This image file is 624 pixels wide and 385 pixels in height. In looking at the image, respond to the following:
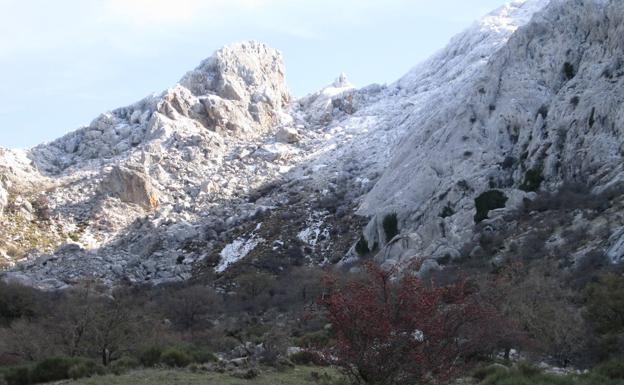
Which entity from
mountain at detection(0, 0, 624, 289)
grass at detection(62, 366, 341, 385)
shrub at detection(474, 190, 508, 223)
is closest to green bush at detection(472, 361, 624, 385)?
grass at detection(62, 366, 341, 385)

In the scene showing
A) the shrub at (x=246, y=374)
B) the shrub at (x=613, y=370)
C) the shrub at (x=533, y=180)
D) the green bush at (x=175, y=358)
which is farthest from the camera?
the shrub at (x=533, y=180)

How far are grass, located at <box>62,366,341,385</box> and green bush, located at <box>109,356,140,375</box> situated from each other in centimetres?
36

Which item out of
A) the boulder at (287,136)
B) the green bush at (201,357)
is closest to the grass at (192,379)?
the green bush at (201,357)

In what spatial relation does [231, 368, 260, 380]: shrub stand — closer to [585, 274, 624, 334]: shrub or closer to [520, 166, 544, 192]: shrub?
[585, 274, 624, 334]: shrub

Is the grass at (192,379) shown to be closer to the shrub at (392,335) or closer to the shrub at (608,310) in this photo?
the shrub at (392,335)

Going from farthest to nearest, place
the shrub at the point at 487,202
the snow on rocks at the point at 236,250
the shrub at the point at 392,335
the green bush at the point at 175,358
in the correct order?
1. the snow on rocks at the point at 236,250
2. the shrub at the point at 487,202
3. the green bush at the point at 175,358
4. the shrub at the point at 392,335

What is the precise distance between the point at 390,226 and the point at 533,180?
442 inches

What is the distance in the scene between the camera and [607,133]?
39.0 m

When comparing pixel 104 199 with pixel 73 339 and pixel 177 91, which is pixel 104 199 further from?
pixel 73 339

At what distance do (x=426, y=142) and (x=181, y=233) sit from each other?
25.3 meters

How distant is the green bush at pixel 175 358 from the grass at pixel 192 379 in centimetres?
131

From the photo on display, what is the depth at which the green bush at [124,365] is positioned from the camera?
15195 millimetres

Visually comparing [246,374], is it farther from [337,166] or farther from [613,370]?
[337,166]

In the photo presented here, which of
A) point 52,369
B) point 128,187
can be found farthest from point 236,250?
point 52,369
